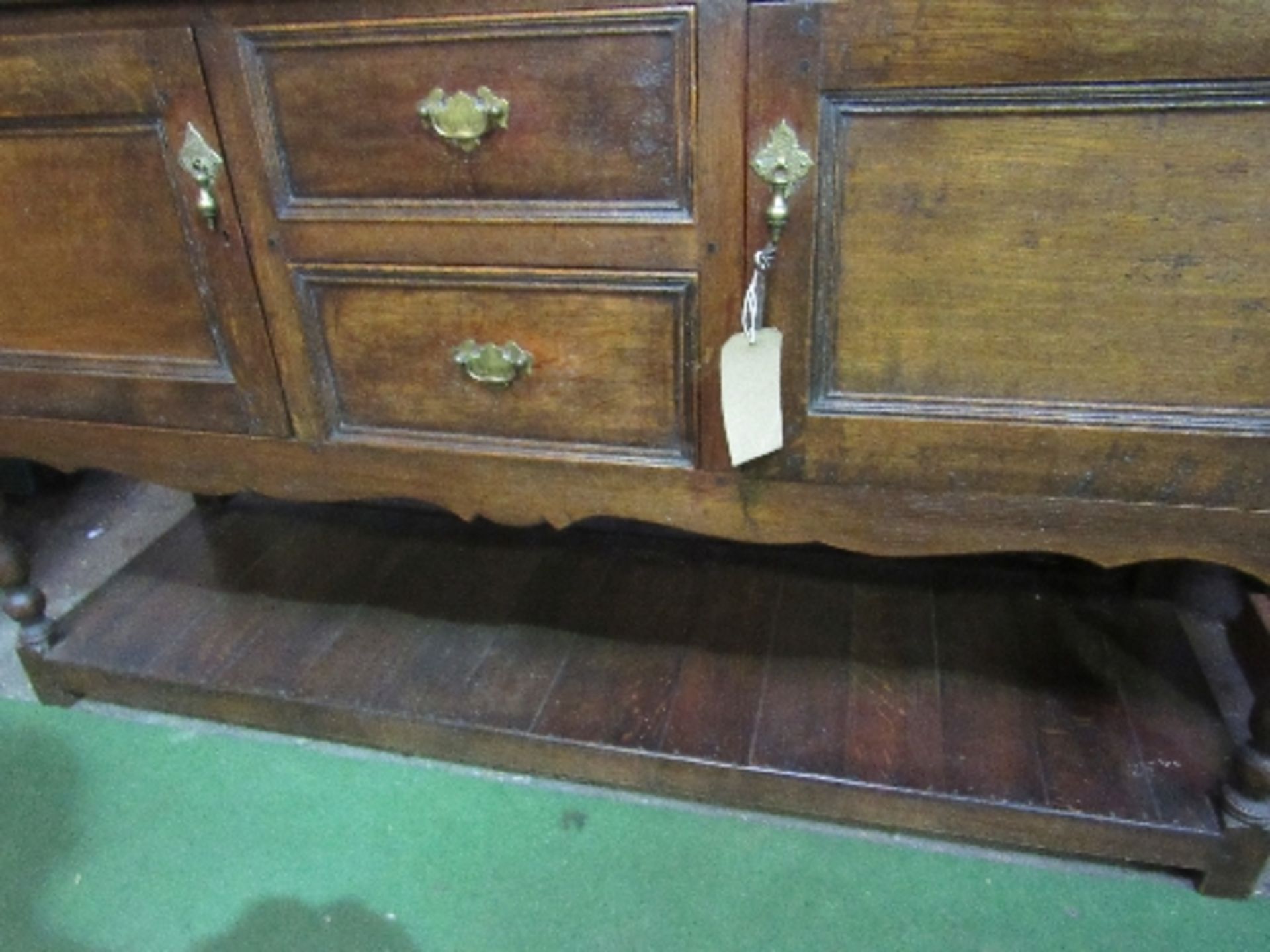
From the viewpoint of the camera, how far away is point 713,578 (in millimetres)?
1247

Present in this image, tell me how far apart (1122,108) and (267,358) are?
0.72 meters

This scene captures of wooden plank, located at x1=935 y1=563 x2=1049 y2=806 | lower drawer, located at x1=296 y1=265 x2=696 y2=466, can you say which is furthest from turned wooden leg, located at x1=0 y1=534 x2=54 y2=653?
wooden plank, located at x1=935 y1=563 x2=1049 y2=806

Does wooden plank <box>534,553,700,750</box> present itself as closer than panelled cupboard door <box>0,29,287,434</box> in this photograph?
No

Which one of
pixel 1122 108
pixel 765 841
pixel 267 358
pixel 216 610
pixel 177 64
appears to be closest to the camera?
pixel 1122 108

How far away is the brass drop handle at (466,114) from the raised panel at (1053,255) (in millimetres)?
245

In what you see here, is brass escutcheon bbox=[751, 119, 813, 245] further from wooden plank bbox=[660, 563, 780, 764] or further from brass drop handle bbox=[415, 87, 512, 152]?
wooden plank bbox=[660, 563, 780, 764]

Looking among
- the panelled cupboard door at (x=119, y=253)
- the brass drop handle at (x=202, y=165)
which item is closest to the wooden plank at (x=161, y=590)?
the panelled cupboard door at (x=119, y=253)

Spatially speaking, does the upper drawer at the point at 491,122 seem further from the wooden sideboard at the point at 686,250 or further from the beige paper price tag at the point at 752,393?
the beige paper price tag at the point at 752,393

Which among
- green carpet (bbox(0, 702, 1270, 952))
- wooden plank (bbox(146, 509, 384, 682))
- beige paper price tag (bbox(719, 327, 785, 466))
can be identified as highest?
beige paper price tag (bbox(719, 327, 785, 466))

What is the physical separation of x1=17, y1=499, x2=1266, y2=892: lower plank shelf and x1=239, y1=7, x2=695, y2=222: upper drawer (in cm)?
56

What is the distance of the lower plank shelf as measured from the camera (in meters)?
0.94

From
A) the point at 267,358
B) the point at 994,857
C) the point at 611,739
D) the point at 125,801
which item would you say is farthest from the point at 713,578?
the point at 125,801

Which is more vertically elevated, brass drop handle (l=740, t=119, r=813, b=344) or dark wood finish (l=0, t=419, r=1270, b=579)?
brass drop handle (l=740, t=119, r=813, b=344)

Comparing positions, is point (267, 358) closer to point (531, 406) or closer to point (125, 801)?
point (531, 406)
